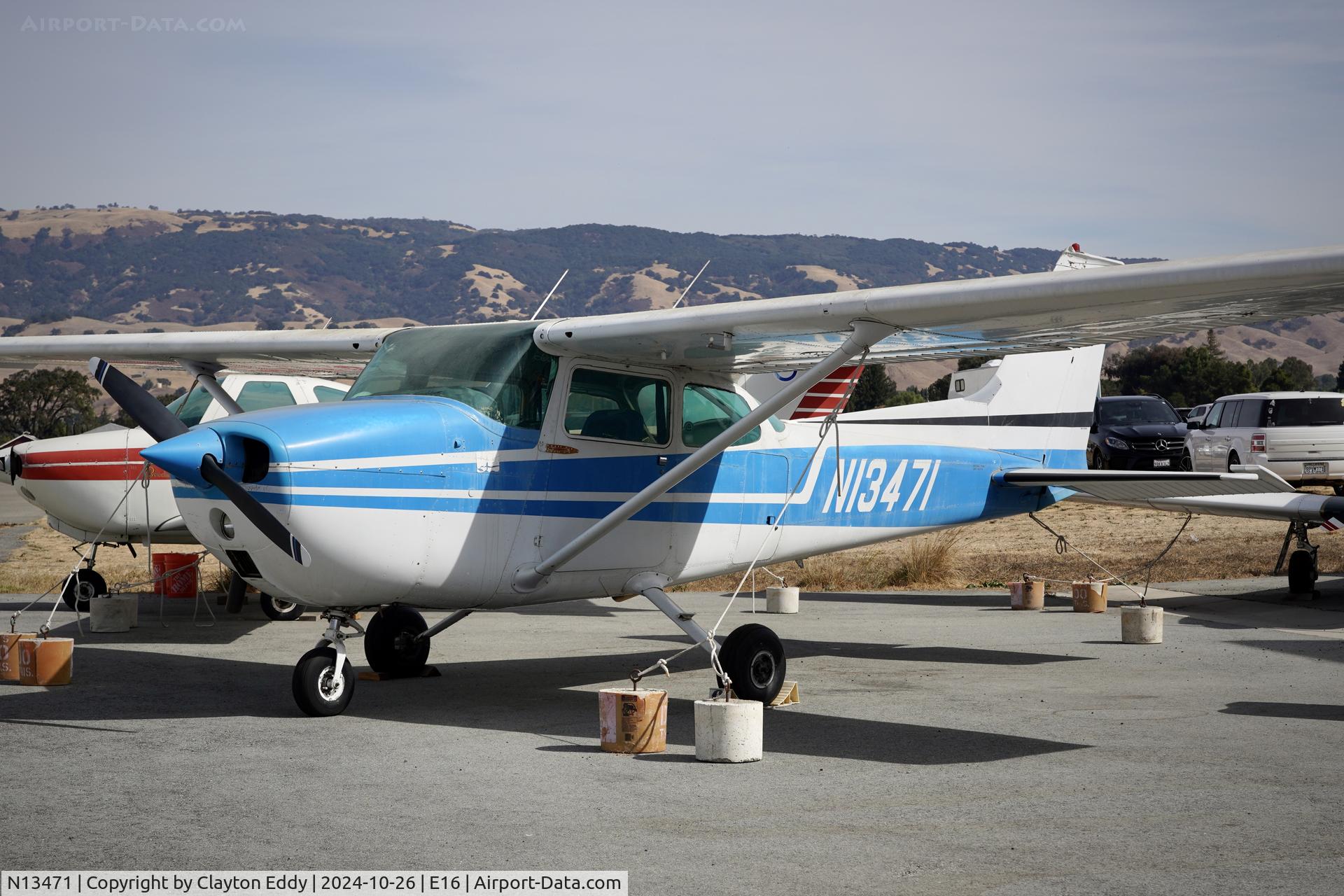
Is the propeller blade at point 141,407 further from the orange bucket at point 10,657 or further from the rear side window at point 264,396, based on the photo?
the rear side window at point 264,396

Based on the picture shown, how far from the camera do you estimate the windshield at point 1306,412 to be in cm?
2417

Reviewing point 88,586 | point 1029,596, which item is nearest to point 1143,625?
point 1029,596

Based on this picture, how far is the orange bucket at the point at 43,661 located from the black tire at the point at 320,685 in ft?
7.54

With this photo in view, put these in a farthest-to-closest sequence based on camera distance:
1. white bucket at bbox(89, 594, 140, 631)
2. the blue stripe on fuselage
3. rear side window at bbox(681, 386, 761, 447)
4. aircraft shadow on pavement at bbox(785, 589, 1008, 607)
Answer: aircraft shadow on pavement at bbox(785, 589, 1008, 607)
white bucket at bbox(89, 594, 140, 631)
rear side window at bbox(681, 386, 761, 447)
the blue stripe on fuselage

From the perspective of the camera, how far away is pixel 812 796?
5.86 meters

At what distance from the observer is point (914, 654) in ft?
36.4

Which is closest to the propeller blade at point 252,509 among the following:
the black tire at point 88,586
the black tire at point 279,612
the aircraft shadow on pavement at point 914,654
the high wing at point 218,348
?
the high wing at point 218,348

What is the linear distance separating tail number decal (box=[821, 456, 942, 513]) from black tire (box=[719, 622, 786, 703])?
191 cm

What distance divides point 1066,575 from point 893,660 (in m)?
7.94

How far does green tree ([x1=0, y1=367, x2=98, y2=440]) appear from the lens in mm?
59312

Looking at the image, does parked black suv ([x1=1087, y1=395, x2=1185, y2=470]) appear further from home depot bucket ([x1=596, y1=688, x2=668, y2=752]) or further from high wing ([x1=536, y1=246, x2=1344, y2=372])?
home depot bucket ([x1=596, y1=688, x2=668, y2=752])

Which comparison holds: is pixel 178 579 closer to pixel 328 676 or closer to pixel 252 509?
pixel 328 676

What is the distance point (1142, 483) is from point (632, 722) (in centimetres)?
610

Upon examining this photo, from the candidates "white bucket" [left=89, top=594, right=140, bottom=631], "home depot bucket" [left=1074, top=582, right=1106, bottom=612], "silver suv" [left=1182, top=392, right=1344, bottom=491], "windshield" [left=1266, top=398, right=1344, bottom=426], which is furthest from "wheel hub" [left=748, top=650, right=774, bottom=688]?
"windshield" [left=1266, top=398, right=1344, bottom=426]
